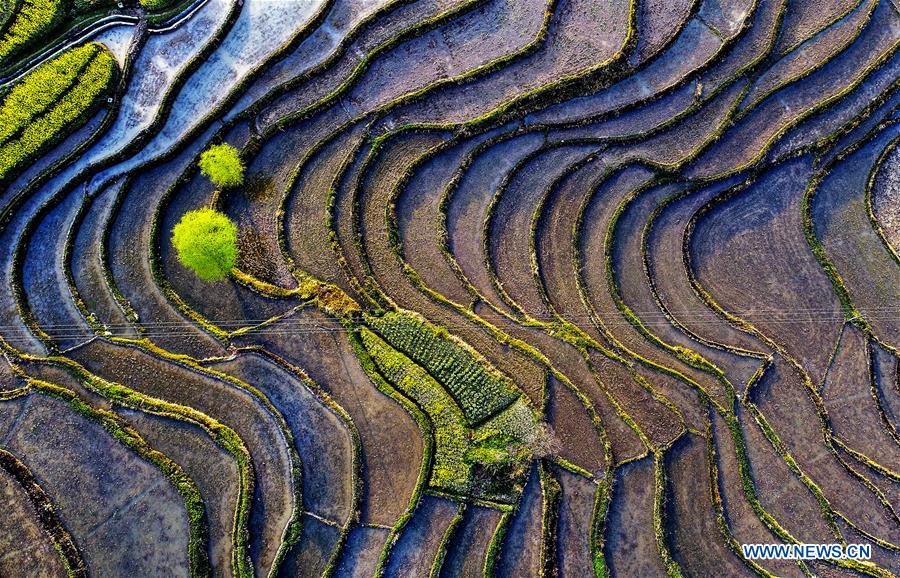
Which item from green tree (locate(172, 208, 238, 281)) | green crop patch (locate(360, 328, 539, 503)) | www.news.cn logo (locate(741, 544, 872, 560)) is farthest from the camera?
green tree (locate(172, 208, 238, 281))

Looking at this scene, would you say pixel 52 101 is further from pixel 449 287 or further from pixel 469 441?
pixel 469 441

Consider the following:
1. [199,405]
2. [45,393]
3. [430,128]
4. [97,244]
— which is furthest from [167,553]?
[430,128]

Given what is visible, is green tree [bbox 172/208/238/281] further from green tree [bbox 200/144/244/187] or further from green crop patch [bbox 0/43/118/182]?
green crop patch [bbox 0/43/118/182]

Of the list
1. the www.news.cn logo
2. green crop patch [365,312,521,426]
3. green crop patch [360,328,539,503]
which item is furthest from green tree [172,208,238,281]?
the www.news.cn logo

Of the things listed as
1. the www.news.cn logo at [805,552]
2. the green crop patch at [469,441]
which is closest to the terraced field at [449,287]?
the green crop patch at [469,441]

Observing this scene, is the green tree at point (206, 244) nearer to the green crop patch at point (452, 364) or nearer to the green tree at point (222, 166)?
the green tree at point (222, 166)

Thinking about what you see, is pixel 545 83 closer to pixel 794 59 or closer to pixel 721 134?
pixel 721 134

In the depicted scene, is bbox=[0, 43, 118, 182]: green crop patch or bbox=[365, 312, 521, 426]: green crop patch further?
bbox=[0, 43, 118, 182]: green crop patch

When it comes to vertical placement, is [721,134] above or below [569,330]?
above
